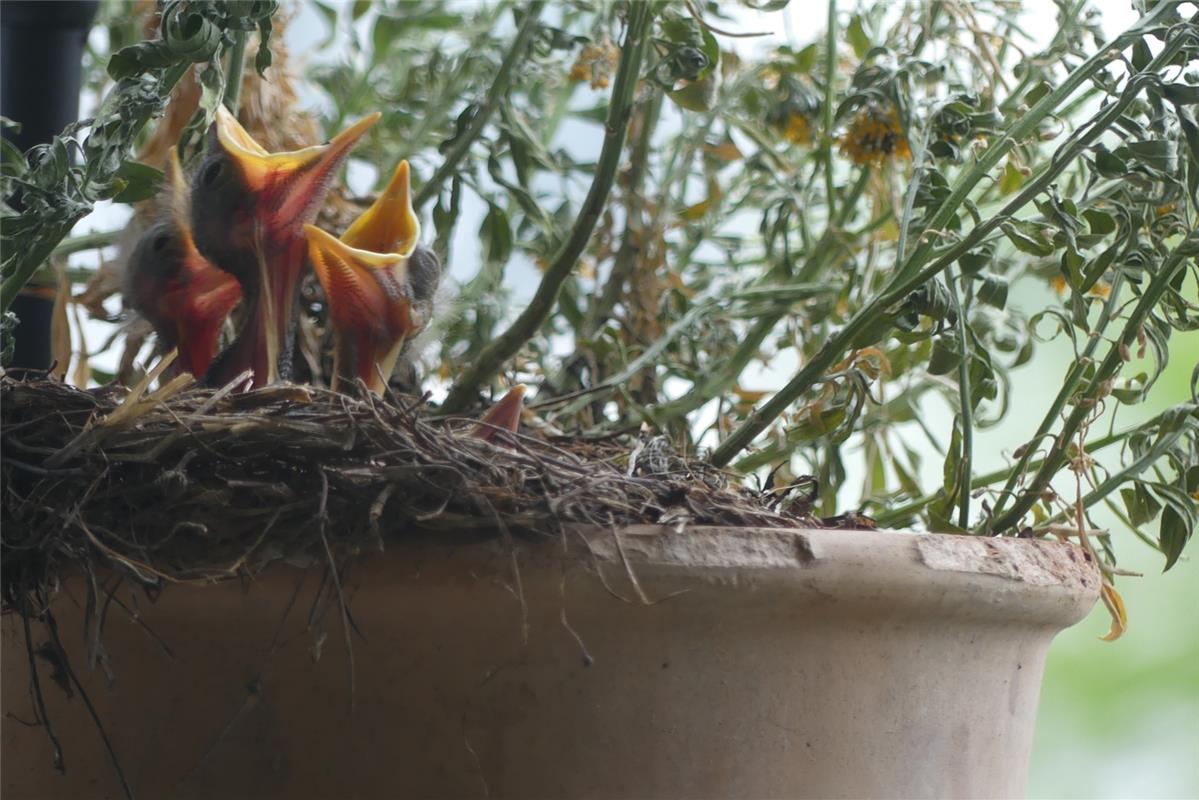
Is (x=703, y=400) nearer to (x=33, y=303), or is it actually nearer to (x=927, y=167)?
(x=927, y=167)

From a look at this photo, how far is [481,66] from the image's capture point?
1091mm

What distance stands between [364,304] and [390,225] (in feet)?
0.22

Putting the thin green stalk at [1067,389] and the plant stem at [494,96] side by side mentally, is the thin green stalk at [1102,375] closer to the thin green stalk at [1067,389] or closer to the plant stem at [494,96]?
the thin green stalk at [1067,389]

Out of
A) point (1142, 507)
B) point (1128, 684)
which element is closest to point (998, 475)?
point (1142, 507)

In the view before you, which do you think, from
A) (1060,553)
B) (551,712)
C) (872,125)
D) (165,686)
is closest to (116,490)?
(165,686)

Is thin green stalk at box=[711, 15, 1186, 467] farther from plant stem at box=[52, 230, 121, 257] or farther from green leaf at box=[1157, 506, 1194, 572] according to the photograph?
plant stem at box=[52, 230, 121, 257]

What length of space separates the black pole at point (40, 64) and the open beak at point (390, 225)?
0.71 feet

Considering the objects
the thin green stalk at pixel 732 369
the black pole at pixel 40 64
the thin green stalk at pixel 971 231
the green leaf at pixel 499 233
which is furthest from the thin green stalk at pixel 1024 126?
the black pole at pixel 40 64

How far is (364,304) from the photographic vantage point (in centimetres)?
69

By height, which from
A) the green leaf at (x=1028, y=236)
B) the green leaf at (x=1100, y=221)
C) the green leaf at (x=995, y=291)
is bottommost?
the green leaf at (x=995, y=291)

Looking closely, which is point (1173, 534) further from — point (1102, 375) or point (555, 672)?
point (555, 672)

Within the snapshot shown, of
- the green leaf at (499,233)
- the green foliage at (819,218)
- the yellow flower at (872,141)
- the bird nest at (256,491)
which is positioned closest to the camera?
the bird nest at (256,491)

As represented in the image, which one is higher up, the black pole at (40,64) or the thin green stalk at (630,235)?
the black pole at (40,64)

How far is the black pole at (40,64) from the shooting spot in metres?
0.77
